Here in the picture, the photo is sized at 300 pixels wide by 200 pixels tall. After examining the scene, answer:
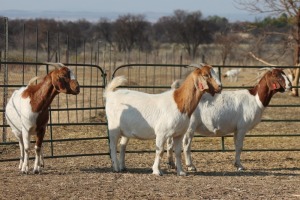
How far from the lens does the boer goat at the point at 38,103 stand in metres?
10.1

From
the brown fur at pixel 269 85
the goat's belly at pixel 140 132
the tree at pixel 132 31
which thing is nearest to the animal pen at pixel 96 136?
the brown fur at pixel 269 85

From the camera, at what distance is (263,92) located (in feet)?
39.3

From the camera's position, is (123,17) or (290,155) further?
(123,17)

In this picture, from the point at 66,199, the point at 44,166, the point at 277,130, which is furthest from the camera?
the point at 277,130

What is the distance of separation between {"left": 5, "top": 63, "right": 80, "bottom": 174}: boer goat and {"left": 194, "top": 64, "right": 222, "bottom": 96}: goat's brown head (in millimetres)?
1865

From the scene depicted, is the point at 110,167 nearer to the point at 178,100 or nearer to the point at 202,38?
the point at 178,100

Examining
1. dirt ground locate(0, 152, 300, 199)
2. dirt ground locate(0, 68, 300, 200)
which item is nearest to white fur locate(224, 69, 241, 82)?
dirt ground locate(0, 68, 300, 200)

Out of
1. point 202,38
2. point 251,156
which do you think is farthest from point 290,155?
point 202,38

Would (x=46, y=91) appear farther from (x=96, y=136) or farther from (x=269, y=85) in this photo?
(x=96, y=136)

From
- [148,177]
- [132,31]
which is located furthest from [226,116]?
[132,31]

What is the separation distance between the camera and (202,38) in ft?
255

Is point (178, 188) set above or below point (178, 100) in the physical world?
below

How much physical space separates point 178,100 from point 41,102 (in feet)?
6.88

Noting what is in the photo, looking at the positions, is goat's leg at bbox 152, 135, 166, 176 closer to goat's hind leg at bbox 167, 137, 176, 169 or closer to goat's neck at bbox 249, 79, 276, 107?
goat's hind leg at bbox 167, 137, 176, 169
